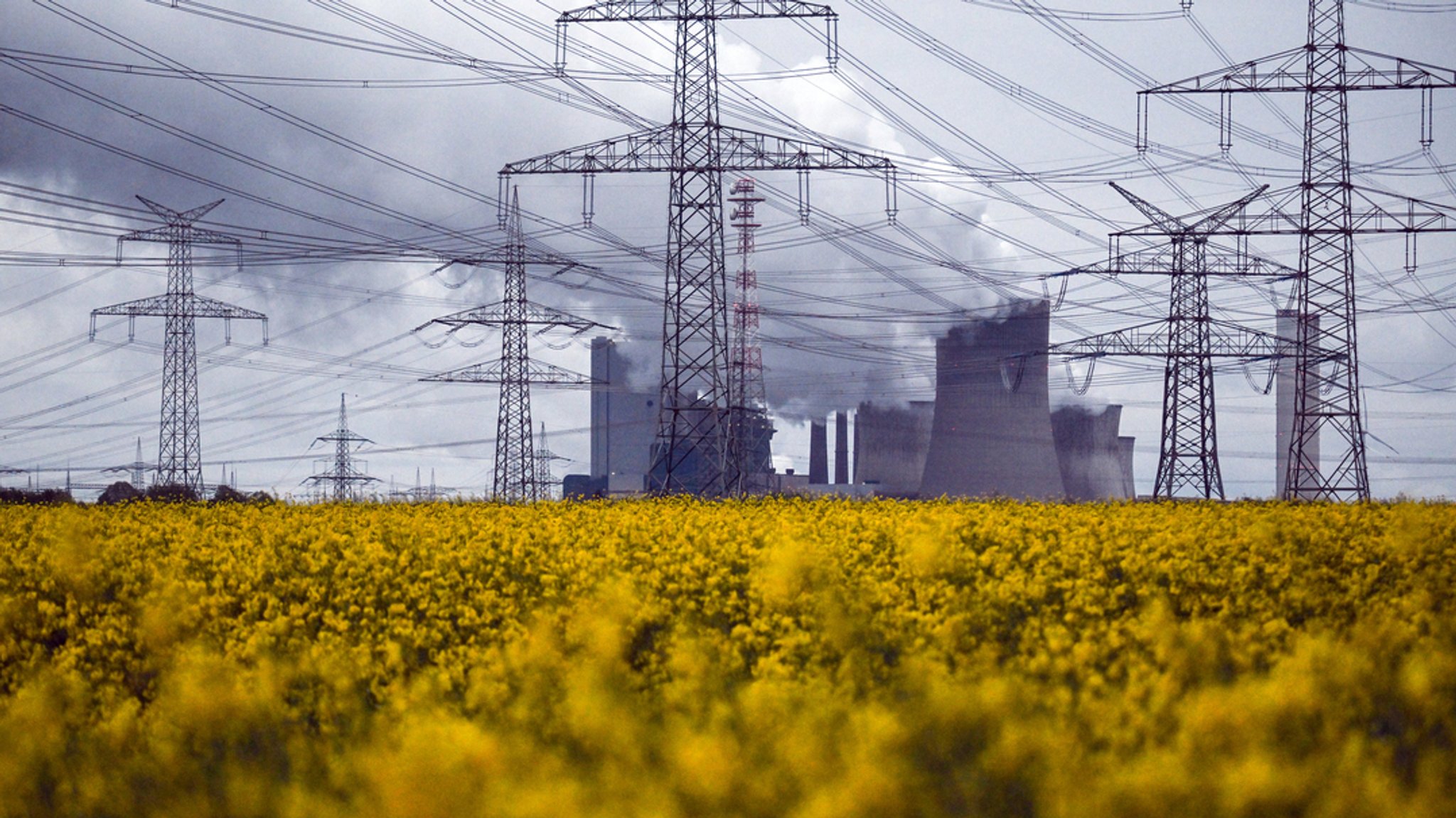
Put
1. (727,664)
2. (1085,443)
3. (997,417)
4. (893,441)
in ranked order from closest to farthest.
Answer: (727,664), (997,417), (1085,443), (893,441)

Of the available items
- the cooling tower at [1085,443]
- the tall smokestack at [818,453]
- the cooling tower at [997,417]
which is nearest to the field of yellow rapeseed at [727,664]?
the cooling tower at [997,417]

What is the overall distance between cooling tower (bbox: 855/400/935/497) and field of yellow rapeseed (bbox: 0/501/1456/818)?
4600 centimetres

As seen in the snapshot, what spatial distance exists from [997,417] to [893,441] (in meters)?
13.6

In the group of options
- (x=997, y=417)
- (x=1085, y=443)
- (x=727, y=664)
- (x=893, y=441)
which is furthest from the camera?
(x=893, y=441)

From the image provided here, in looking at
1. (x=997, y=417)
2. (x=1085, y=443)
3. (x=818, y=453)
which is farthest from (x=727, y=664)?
(x=818, y=453)

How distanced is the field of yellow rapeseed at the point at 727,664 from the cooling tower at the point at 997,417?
3321 centimetres

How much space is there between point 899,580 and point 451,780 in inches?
254

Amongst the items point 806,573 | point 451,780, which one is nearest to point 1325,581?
point 806,573

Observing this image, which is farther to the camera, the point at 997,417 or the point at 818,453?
the point at 818,453

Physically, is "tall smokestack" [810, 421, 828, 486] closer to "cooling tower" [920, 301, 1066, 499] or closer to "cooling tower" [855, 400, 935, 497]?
"cooling tower" [855, 400, 935, 497]

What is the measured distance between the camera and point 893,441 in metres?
60.4

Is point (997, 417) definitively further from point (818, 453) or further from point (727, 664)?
point (727, 664)

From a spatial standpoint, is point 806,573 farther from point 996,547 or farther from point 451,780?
point 451,780

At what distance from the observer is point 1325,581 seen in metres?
10.4
